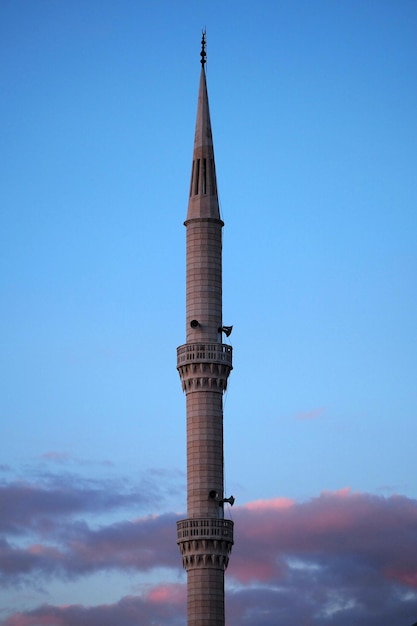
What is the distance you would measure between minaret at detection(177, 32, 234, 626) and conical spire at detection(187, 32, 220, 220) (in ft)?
0.28

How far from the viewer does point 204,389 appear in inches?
5728

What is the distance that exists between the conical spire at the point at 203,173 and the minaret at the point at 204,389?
0.09 m

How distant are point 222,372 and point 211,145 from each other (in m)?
20.4

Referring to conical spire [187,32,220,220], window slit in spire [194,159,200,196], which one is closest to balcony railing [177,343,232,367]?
conical spire [187,32,220,220]

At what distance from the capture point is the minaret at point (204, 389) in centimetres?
14162

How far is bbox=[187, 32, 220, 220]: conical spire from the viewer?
150 metres

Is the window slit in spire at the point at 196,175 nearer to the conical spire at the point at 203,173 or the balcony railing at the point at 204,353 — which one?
the conical spire at the point at 203,173

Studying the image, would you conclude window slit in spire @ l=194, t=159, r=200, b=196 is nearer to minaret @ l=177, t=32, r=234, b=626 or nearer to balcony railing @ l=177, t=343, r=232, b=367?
minaret @ l=177, t=32, r=234, b=626

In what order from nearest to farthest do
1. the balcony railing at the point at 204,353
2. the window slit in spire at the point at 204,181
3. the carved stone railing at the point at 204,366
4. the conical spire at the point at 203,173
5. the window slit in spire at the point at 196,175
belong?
the carved stone railing at the point at 204,366 < the balcony railing at the point at 204,353 < the conical spire at the point at 203,173 < the window slit in spire at the point at 204,181 < the window slit in spire at the point at 196,175

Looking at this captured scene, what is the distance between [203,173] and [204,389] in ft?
63.4

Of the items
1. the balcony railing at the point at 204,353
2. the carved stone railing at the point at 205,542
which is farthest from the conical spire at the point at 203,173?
the carved stone railing at the point at 205,542

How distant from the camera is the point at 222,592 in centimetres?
14200

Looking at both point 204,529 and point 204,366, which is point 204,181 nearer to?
point 204,366

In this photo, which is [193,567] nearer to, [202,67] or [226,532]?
[226,532]
